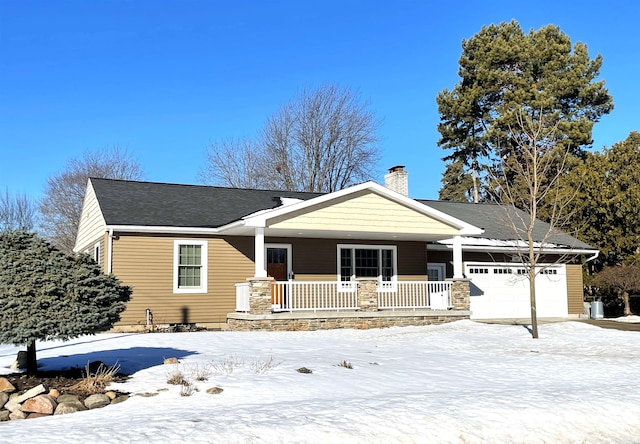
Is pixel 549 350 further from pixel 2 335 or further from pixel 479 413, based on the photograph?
pixel 2 335

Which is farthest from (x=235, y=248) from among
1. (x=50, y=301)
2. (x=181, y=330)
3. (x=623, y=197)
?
(x=623, y=197)

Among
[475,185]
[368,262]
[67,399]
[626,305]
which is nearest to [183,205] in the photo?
[368,262]

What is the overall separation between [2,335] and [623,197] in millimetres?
26272

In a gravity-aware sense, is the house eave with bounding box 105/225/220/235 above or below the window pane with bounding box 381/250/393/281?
above

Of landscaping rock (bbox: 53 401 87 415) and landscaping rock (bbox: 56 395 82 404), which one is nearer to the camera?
landscaping rock (bbox: 53 401 87 415)

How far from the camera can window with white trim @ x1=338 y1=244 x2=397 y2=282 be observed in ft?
69.6

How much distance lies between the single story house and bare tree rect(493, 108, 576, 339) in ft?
4.91

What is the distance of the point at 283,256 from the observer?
20.4 metres

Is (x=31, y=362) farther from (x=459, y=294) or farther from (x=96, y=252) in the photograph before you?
(x=459, y=294)

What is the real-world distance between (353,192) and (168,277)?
19.7 feet

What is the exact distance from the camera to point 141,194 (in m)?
20.8

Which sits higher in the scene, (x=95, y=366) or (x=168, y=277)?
(x=168, y=277)

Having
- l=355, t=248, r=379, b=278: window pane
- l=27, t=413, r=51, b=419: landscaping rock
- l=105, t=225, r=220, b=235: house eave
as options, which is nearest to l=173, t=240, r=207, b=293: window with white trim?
l=105, t=225, r=220, b=235: house eave

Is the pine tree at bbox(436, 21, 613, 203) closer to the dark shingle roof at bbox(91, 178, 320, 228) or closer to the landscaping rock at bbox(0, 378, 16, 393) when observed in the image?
the dark shingle roof at bbox(91, 178, 320, 228)
